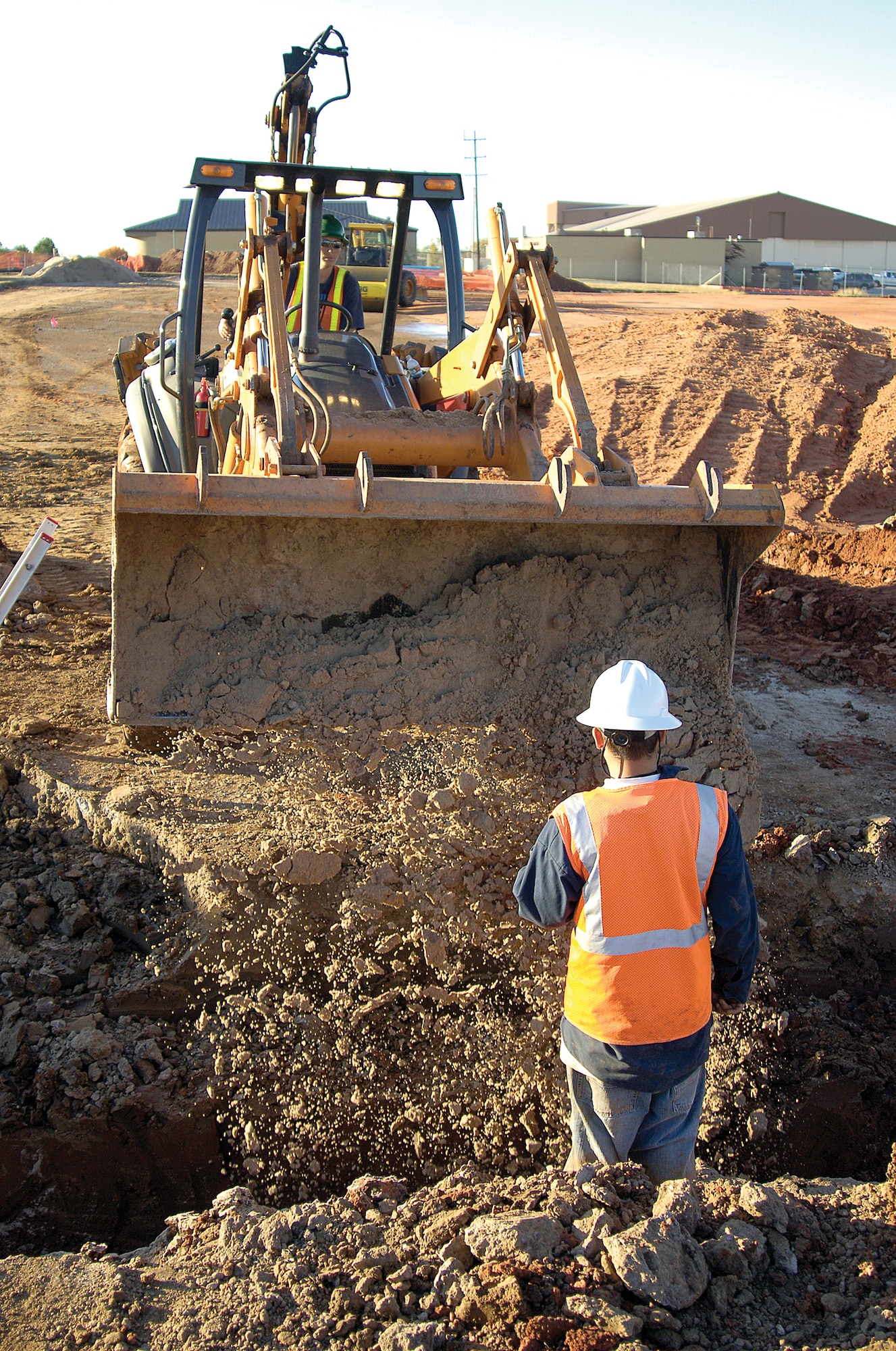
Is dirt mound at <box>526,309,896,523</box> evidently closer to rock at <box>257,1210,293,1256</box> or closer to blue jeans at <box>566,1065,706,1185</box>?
blue jeans at <box>566,1065,706,1185</box>

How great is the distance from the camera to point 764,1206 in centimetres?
257

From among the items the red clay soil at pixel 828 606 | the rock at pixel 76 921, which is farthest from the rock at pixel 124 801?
the red clay soil at pixel 828 606

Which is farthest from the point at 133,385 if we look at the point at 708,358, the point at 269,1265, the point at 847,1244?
the point at 708,358

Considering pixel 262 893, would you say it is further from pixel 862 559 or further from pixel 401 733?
pixel 862 559

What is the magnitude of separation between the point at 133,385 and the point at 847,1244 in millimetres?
6459

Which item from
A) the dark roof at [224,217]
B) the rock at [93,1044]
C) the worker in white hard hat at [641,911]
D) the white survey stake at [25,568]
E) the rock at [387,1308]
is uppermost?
the dark roof at [224,217]

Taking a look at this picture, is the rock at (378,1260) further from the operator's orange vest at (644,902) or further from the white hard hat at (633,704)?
the white hard hat at (633,704)

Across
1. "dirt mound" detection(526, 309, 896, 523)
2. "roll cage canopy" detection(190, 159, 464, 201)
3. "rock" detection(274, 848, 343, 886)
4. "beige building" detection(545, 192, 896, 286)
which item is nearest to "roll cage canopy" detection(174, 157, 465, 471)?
"roll cage canopy" detection(190, 159, 464, 201)

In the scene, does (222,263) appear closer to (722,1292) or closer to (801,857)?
(801,857)

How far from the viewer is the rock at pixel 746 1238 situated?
2443 millimetres

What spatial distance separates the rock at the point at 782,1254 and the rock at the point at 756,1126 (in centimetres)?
132

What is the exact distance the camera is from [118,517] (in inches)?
163

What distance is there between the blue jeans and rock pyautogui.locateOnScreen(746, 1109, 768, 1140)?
0.90 meters

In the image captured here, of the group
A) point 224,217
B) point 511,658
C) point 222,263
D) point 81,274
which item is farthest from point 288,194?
point 224,217
